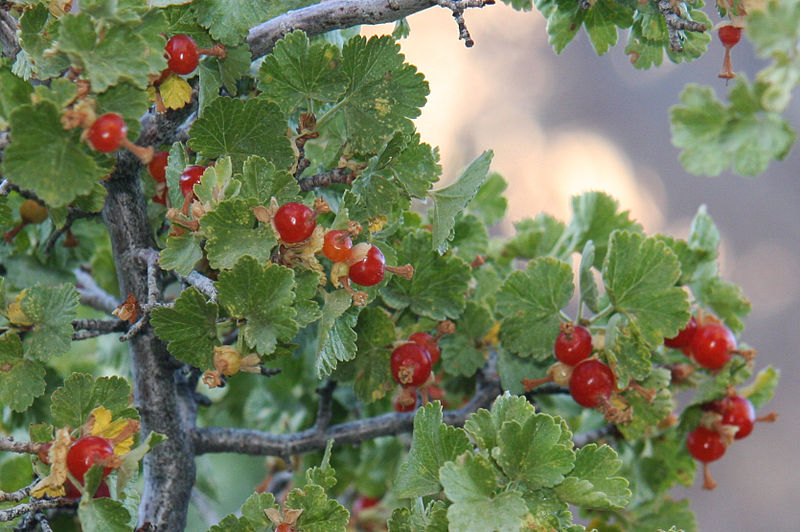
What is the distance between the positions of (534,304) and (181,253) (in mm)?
315

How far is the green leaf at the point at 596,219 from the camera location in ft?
2.76

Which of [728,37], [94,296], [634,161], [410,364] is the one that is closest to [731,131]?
[728,37]

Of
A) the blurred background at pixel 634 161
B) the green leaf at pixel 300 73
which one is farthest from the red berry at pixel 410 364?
the blurred background at pixel 634 161

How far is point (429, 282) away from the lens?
2.28 feet

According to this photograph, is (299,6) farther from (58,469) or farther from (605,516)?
(605,516)

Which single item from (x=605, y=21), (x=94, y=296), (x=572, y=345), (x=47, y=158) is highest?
(x=605, y=21)

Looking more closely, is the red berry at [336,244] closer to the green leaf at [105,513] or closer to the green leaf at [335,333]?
the green leaf at [335,333]

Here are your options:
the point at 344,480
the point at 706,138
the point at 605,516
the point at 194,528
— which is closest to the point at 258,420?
the point at 344,480

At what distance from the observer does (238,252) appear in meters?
0.49

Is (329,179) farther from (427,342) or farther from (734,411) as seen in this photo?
(734,411)

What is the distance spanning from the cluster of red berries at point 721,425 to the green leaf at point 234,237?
475 millimetres

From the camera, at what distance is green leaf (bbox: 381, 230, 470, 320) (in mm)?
688

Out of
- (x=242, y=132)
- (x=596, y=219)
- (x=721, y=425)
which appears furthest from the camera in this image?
(x=596, y=219)

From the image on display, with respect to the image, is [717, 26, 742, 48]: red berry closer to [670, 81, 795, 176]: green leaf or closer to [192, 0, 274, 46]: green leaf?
[670, 81, 795, 176]: green leaf
